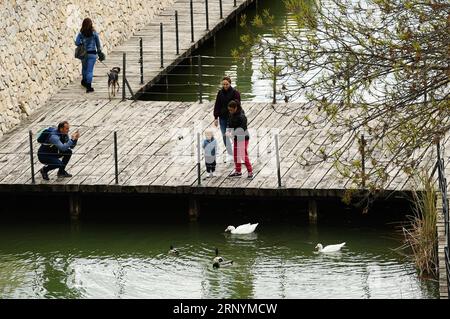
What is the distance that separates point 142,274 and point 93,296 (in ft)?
3.80

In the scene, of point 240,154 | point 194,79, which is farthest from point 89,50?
point 240,154

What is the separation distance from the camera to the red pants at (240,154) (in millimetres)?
26984

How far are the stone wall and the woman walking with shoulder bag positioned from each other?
0.48 m

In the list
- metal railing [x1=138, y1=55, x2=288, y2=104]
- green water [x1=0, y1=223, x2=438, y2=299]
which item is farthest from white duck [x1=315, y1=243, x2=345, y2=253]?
metal railing [x1=138, y1=55, x2=288, y2=104]

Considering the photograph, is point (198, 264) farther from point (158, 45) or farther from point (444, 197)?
point (158, 45)

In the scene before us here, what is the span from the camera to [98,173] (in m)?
27.7

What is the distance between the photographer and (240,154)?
27125 millimetres

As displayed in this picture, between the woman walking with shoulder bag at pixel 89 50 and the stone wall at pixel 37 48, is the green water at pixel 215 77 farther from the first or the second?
the stone wall at pixel 37 48

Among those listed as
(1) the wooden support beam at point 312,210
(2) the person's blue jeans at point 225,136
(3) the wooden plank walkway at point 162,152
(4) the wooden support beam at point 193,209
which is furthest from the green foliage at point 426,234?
(4) the wooden support beam at point 193,209

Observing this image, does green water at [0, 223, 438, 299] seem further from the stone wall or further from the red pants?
the stone wall

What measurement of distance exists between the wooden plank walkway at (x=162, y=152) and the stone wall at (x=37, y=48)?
0.36m

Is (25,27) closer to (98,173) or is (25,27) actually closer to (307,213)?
(98,173)
